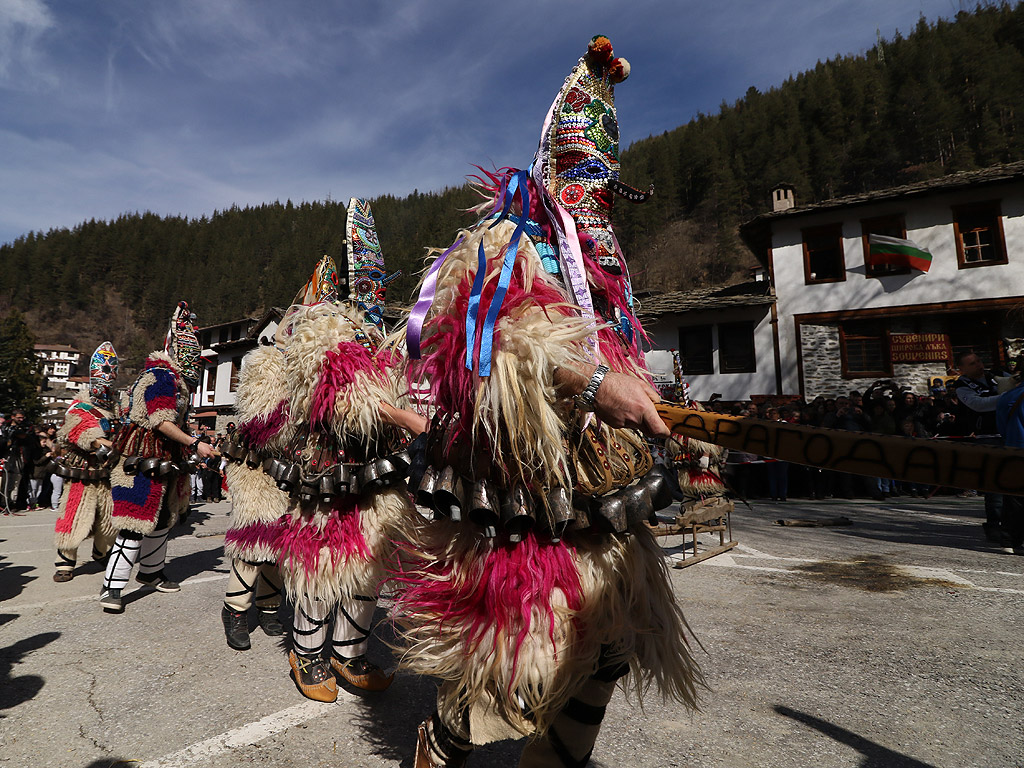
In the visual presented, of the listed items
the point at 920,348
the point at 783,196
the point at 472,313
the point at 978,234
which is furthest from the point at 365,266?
the point at 783,196

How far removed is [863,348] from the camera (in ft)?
59.4

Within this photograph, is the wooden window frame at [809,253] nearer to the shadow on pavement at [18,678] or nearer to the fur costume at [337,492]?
the fur costume at [337,492]

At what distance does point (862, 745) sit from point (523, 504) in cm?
192

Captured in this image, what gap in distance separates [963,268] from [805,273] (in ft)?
14.1

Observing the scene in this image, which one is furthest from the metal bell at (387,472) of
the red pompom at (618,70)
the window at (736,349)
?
the window at (736,349)

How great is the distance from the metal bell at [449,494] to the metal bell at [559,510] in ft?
0.88

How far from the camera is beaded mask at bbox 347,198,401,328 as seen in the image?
3.46m

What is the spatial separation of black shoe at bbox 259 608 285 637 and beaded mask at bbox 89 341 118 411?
338 centimetres

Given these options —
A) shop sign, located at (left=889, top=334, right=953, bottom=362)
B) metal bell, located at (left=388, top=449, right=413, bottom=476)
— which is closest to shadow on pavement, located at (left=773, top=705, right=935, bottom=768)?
metal bell, located at (left=388, top=449, right=413, bottom=476)

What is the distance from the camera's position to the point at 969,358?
5.98 meters

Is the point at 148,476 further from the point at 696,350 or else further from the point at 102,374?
the point at 696,350

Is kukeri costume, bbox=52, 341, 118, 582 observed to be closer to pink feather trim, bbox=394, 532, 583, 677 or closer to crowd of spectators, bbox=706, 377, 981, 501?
pink feather trim, bbox=394, 532, 583, 677

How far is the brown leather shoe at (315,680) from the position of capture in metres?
2.79

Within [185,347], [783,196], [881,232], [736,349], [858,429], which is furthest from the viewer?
[783,196]
